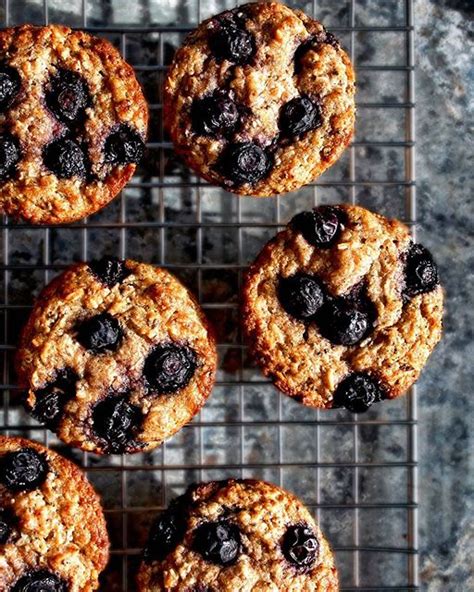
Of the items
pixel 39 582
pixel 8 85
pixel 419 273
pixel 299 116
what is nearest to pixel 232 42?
pixel 299 116

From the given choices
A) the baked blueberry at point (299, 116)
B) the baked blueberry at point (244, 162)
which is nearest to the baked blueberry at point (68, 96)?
the baked blueberry at point (244, 162)

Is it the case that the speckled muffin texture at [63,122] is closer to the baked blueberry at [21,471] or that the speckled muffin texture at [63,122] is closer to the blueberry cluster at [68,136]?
the blueberry cluster at [68,136]

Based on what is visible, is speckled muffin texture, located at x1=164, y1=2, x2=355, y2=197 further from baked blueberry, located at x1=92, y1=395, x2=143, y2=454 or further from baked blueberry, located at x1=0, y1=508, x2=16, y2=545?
baked blueberry, located at x1=0, y1=508, x2=16, y2=545

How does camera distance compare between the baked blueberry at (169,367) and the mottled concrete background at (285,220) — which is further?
the mottled concrete background at (285,220)

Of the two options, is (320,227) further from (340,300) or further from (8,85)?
(8,85)

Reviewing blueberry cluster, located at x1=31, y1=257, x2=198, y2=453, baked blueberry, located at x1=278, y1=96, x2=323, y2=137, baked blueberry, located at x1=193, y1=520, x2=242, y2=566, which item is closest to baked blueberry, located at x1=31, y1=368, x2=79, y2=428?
blueberry cluster, located at x1=31, y1=257, x2=198, y2=453

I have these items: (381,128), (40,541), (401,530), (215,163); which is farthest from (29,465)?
(381,128)
